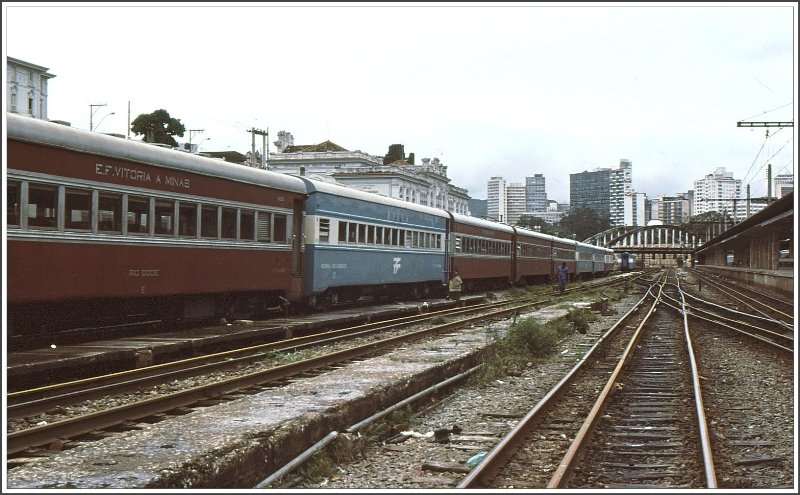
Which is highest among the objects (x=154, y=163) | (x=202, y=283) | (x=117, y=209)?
(x=154, y=163)

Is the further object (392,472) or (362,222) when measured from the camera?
(362,222)

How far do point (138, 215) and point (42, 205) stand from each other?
201 cm

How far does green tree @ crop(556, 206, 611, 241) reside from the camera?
567ft

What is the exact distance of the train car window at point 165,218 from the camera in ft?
42.2

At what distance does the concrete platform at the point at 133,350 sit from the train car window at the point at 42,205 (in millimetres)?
1676

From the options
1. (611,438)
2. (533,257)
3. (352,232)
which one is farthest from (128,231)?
(533,257)

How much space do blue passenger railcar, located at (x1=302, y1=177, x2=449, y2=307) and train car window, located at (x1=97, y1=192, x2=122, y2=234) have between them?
6.40 meters

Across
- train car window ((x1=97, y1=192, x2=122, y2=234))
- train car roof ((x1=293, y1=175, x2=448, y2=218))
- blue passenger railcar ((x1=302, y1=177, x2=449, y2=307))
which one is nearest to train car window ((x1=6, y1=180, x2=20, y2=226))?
train car window ((x1=97, y1=192, x2=122, y2=234))

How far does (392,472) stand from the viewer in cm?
675

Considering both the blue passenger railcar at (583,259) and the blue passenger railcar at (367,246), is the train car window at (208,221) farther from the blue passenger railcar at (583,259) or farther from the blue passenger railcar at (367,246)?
the blue passenger railcar at (583,259)

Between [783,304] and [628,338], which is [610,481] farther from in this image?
[783,304]

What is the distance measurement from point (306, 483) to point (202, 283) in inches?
327

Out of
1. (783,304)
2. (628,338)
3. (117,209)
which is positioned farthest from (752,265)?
(117,209)

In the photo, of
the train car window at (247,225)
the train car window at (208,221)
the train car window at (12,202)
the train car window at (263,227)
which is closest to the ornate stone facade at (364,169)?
the train car window at (263,227)
